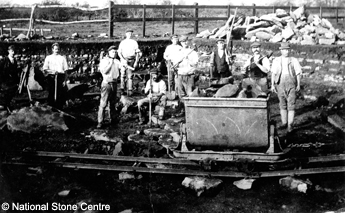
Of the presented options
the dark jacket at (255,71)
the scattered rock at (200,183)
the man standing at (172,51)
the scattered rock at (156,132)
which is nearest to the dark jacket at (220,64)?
the dark jacket at (255,71)

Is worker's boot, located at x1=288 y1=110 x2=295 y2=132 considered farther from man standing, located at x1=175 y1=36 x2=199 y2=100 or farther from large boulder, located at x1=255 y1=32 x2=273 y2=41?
large boulder, located at x1=255 y1=32 x2=273 y2=41

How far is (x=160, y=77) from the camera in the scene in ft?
29.8

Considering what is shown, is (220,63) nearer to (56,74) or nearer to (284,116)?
(284,116)

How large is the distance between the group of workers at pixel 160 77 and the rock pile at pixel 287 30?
12.9 feet

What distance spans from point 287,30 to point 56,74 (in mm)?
8164

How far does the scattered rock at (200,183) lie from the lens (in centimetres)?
550

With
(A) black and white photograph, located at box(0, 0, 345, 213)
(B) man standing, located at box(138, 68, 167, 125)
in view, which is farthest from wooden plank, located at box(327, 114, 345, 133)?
(B) man standing, located at box(138, 68, 167, 125)

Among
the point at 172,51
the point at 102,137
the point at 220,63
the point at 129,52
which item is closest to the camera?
the point at 102,137

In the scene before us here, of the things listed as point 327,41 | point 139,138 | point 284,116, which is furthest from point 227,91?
point 327,41

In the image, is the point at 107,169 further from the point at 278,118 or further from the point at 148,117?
the point at 278,118

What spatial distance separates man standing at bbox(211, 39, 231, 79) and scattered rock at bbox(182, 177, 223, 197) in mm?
4701

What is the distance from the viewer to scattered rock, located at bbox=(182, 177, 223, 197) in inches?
216

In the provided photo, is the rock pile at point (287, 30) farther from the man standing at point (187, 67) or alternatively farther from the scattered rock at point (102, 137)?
the scattered rock at point (102, 137)

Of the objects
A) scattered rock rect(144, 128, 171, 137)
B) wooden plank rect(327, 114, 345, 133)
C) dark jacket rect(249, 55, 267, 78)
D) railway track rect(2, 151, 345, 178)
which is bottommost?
railway track rect(2, 151, 345, 178)
